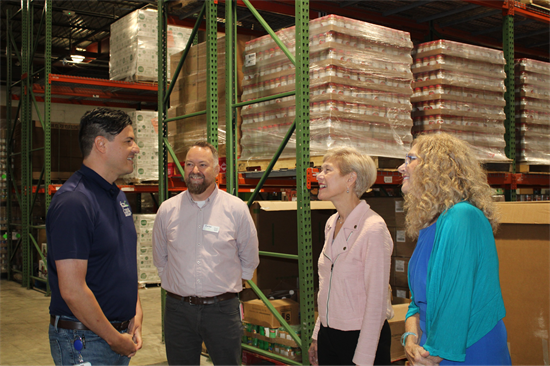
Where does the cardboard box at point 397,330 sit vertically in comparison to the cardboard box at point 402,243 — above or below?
below

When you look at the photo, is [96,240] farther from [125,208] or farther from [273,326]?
[273,326]

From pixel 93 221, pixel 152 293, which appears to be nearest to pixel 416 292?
pixel 93 221

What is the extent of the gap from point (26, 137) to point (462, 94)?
8.48 m

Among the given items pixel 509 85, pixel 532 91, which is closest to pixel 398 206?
pixel 509 85

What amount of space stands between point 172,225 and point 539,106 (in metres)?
4.85

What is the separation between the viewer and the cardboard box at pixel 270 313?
4719 mm

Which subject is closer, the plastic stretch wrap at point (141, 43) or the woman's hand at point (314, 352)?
the woman's hand at point (314, 352)

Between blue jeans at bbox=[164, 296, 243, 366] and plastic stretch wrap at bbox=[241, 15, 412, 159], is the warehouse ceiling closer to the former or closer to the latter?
plastic stretch wrap at bbox=[241, 15, 412, 159]

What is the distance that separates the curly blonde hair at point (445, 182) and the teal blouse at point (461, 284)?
78 mm

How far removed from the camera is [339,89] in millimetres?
4391

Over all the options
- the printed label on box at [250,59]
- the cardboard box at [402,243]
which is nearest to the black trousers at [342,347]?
the cardboard box at [402,243]

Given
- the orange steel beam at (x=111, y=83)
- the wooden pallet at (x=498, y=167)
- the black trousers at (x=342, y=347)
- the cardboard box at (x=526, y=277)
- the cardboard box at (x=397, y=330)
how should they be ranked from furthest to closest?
the orange steel beam at (x=111, y=83)
the wooden pallet at (x=498, y=167)
the cardboard box at (x=397, y=330)
the cardboard box at (x=526, y=277)
the black trousers at (x=342, y=347)

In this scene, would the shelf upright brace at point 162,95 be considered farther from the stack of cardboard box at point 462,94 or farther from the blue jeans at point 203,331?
the stack of cardboard box at point 462,94

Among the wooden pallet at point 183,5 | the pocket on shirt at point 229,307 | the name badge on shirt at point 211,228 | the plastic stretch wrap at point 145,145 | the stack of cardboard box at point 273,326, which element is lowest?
the stack of cardboard box at point 273,326
